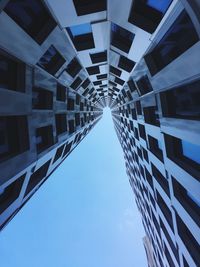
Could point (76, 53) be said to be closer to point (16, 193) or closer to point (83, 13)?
point (83, 13)

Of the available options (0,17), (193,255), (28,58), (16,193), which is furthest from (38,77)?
(193,255)

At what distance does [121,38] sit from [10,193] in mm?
14604

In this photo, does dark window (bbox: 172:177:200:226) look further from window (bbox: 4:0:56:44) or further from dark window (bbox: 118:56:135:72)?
window (bbox: 4:0:56:44)

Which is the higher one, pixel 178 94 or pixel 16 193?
pixel 178 94

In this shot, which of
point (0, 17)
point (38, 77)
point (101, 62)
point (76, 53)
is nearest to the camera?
point (0, 17)

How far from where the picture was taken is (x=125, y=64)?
18.7m

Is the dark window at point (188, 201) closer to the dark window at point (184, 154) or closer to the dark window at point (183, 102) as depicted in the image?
the dark window at point (184, 154)

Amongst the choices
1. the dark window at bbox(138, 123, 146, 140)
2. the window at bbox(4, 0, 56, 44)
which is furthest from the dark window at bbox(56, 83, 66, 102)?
the dark window at bbox(138, 123, 146, 140)

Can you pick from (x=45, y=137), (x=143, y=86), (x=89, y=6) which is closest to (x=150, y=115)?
(x=143, y=86)

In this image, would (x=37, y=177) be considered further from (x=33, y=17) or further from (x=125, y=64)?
(x=125, y=64)

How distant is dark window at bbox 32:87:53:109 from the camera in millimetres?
13977

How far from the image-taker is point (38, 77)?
13250mm

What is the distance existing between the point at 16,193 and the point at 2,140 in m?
4.64

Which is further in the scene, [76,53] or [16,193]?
[76,53]
